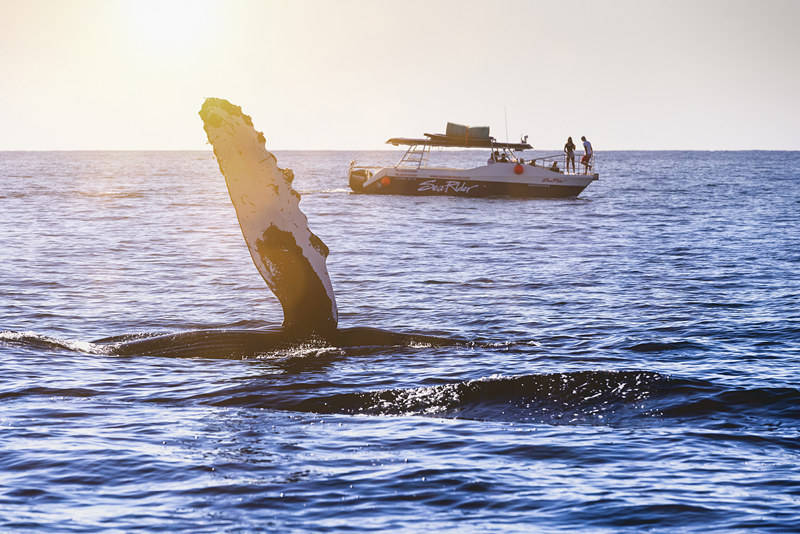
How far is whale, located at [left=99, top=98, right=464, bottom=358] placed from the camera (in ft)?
39.6

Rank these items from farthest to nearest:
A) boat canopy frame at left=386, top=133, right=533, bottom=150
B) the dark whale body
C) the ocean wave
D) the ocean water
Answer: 1. boat canopy frame at left=386, top=133, right=533, bottom=150
2. the ocean wave
3. the dark whale body
4. the ocean water

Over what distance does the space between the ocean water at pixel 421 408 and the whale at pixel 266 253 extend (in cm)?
33

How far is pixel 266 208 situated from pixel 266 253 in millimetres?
576

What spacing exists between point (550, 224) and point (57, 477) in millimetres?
36527

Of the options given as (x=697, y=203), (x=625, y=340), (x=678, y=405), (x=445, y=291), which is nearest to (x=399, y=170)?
(x=697, y=203)

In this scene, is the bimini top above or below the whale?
above

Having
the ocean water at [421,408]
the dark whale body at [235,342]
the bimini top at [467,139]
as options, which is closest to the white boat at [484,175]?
the bimini top at [467,139]

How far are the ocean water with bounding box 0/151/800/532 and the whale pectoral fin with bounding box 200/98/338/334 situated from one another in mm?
970

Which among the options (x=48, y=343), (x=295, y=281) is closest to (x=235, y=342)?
(x=295, y=281)

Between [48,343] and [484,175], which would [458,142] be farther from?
[48,343]

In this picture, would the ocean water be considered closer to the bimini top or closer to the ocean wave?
the ocean wave

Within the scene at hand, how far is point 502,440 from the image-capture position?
8695 millimetres

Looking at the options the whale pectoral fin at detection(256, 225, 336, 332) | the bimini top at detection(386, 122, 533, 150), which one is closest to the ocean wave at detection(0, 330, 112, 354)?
the whale pectoral fin at detection(256, 225, 336, 332)

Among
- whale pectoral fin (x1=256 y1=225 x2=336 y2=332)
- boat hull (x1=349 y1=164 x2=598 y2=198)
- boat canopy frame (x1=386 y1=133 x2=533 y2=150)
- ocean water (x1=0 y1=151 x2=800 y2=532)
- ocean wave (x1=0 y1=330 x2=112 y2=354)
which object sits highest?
boat canopy frame (x1=386 y1=133 x2=533 y2=150)
